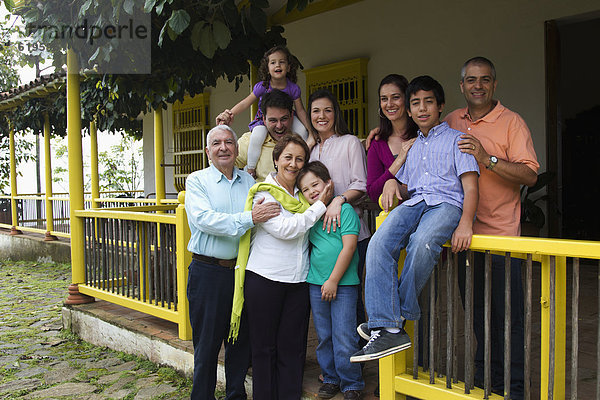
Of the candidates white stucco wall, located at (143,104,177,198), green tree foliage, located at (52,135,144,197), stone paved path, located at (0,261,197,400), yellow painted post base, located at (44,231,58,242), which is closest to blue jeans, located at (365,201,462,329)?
stone paved path, located at (0,261,197,400)

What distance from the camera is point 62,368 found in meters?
5.09

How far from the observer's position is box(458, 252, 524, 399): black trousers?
272cm

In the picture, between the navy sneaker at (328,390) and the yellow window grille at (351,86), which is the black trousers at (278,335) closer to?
the navy sneaker at (328,390)

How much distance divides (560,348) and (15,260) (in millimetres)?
13371

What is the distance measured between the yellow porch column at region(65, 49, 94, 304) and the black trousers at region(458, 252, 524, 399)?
460 centimetres

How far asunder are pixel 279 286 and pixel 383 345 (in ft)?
2.68

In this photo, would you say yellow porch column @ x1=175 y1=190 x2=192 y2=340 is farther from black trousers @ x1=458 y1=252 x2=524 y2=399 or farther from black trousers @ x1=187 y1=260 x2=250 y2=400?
black trousers @ x1=458 y1=252 x2=524 y2=399

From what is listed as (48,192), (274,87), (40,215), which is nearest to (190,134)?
(48,192)

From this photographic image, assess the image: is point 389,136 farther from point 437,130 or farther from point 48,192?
point 48,192

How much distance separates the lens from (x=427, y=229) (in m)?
2.64

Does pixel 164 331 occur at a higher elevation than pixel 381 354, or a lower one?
lower

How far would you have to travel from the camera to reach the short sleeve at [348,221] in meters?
3.15

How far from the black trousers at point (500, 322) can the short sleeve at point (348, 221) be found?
654mm

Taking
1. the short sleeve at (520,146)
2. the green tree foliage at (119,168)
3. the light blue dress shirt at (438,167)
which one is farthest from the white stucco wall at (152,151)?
the short sleeve at (520,146)
